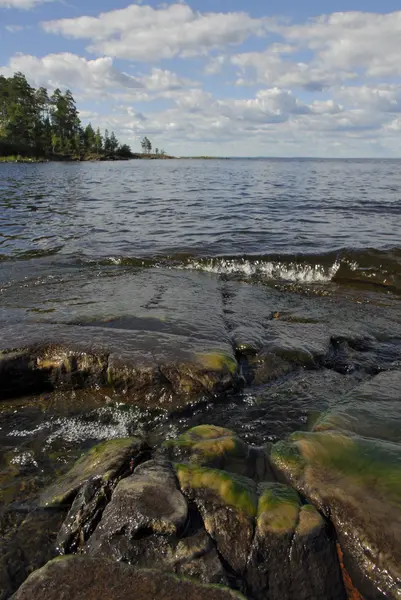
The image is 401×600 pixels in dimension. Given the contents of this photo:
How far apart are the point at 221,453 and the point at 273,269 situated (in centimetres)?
982

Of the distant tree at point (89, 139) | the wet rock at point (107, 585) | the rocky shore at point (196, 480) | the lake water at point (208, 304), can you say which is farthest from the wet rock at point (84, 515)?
the distant tree at point (89, 139)

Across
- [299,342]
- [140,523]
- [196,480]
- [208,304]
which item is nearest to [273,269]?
[208,304]

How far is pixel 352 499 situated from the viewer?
3.65 m

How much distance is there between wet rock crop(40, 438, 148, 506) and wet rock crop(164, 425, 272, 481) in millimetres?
409

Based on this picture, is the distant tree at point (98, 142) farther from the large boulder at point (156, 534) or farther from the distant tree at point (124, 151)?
the large boulder at point (156, 534)

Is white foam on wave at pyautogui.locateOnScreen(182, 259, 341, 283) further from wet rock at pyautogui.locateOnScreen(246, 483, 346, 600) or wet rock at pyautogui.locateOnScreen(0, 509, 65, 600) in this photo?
wet rock at pyautogui.locateOnScreen(0, 509, 65, 600)

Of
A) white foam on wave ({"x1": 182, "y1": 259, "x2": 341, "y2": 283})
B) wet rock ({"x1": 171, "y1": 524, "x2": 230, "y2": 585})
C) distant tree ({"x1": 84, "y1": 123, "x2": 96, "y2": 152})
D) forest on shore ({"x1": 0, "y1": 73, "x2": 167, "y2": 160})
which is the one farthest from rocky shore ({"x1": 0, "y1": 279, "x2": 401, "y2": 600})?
distant tree ({"x1": 84, "y1": 123, "x2": 96, "y2": 152})

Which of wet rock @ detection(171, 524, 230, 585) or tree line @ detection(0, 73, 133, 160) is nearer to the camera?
wet rock @ detection(171, 524, 230, 585)

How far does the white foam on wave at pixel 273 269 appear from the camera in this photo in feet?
43.1

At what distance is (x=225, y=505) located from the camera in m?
3.51

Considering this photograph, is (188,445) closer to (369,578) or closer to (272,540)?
(272,540)

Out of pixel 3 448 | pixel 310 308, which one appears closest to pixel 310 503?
pixel 3 448

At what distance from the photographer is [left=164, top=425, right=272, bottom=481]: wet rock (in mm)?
4273

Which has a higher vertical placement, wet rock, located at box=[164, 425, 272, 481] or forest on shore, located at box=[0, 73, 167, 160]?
forest on shore, located at box=[0, 73, 167, 160]
